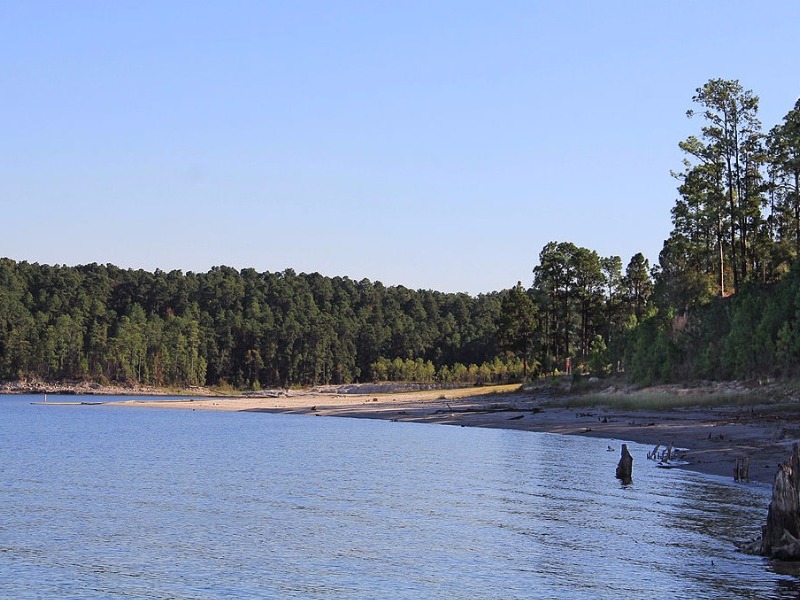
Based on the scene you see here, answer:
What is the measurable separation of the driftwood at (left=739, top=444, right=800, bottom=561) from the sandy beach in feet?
34.9

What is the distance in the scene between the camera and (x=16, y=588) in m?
21.5

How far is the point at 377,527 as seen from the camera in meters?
29.3

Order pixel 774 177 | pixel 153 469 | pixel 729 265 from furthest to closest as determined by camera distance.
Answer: pixel 729 265
pixel 774 177
pixel 153 469

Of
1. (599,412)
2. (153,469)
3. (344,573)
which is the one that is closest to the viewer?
(344,573)

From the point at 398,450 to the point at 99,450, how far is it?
1956 cm

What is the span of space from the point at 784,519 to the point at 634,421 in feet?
133

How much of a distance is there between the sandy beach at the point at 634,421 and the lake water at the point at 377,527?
2443mm

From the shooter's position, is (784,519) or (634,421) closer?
(784,519)

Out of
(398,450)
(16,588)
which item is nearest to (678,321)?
(398,450)

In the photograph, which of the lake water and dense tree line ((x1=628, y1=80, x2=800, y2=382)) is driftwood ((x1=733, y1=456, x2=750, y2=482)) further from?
dense tree line ((x1=628, y1=80, x2=800, y2=382))

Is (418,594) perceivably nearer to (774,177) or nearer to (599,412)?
(599,412)

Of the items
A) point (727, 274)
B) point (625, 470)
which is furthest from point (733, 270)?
point (625, 470)

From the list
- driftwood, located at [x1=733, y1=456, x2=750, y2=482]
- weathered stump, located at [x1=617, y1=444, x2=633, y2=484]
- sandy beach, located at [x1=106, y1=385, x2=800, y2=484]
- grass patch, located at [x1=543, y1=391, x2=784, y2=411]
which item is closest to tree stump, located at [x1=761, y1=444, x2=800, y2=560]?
sandy beach, located at [x1=106, y1=385, x2=800, y2=484]

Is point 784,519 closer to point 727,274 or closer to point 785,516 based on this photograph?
point 785,516
